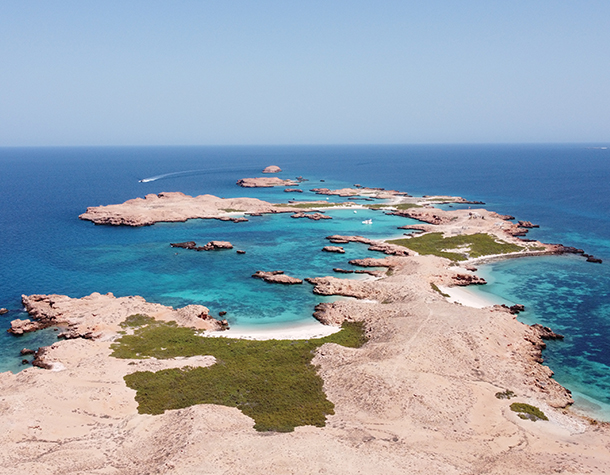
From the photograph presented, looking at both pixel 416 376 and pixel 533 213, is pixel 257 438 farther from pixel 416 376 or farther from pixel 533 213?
pixel 533 213

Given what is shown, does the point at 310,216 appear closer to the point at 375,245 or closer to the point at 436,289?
the point at 375,245

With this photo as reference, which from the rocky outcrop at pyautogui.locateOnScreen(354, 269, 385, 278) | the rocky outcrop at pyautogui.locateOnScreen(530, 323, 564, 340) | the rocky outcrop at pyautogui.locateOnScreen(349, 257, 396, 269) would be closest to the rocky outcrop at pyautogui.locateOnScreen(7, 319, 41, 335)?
the rocky outcrop at pyautogui.locateOnScreen(354, 269, 385, 278)

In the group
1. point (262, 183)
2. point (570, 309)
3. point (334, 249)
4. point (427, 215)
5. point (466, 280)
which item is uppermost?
point (262, 183)

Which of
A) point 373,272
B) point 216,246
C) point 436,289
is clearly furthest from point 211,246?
point 436,289

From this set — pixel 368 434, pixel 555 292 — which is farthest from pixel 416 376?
pixel 555 292

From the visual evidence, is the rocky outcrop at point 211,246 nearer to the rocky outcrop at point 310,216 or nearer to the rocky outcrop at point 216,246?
the rocky outcrop at point 216,246

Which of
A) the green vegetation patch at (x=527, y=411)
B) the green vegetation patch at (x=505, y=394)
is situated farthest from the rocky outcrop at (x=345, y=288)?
the green vegetation patch at (x=527, y=411)

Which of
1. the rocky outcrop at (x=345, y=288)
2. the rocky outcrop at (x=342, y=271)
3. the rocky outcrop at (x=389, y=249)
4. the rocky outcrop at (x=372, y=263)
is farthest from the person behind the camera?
the rocky outcrop at (x=389, y=249)
